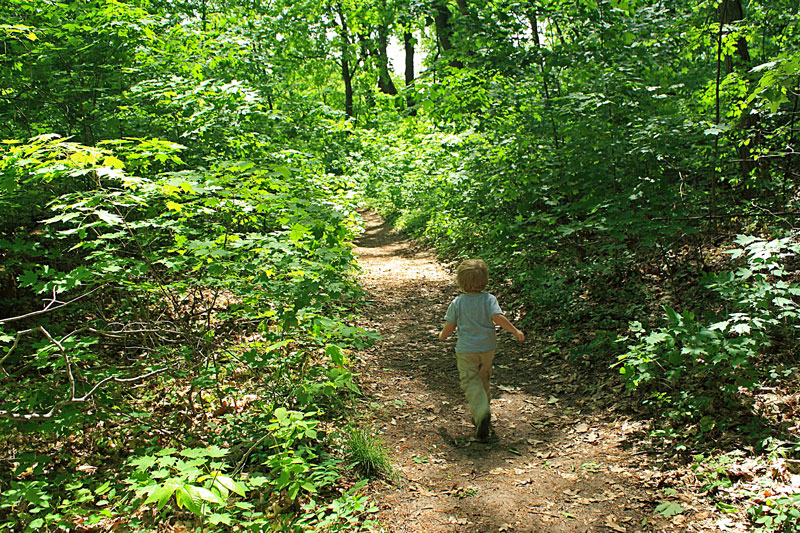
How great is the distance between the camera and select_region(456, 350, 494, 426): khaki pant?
170 inches

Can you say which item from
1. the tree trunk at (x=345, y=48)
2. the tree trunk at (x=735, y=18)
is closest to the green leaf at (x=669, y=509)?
the tree trunk at (x=735, y=18)

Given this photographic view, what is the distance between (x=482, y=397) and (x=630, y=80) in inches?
180

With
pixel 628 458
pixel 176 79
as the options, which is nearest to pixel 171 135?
pixel 176 79

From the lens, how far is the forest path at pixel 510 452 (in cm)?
328

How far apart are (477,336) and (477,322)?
0.42ft

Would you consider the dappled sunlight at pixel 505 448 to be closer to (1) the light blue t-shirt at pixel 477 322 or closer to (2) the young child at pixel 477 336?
(2) the young child at pixel 477 336

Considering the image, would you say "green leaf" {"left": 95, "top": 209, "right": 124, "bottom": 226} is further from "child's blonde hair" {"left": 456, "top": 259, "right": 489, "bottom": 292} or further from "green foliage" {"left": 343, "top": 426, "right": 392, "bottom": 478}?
"child's blonde hair" {"left": 456, "top": 259, "right": 489, "bottom": 292}

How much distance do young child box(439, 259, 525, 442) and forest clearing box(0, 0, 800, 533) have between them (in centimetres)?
37

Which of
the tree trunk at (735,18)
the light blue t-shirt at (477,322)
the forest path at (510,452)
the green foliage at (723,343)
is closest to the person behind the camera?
the forest path at (510,452)

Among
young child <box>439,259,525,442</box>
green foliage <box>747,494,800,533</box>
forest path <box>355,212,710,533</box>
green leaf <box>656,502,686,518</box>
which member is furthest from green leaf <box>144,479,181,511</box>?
green foliage <box>747,494,800,533</box>

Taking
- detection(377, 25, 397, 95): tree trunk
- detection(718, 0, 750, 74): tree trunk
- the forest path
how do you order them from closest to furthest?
the forest path
detection(718, 0, 750, 74): tree trunk
detection(377, 25, 397, 95): tree trunk

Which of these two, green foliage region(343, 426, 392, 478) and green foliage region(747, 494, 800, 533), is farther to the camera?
green foliage region(343, 426, 392, 478)

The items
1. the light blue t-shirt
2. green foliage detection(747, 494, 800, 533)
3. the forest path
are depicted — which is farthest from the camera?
the light blue t-shirt

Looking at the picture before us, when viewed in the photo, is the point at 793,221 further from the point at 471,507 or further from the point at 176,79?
the point at 176,79
